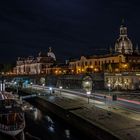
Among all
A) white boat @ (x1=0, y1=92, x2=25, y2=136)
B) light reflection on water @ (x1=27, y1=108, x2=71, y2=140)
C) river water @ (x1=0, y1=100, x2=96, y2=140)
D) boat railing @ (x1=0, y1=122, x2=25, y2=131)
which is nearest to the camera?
white boat @ (x1=0, y1=92, x2=25, y2=136)

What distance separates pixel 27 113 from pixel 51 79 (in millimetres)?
90252

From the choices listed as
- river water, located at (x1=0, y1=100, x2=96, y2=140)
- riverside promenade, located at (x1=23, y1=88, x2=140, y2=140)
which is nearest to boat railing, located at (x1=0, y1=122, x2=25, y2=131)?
river water, located at (x1=0, y1=100, x2=96, y2=140)

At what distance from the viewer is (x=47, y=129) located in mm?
51469

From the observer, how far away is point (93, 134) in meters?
41.8

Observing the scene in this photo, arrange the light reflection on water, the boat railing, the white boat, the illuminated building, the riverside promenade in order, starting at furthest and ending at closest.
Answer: the illuminated building → the light reflection on water → the boat railing → the white boat → the riverside promenade

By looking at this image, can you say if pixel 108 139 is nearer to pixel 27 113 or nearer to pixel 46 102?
pixel 27 113

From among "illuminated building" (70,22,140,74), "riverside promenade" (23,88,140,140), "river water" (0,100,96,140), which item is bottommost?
"river water" (0,100,96,140)

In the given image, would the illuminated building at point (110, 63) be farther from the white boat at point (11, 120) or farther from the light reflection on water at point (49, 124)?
the white boat at point (11, 120)

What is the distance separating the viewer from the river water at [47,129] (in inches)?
1774

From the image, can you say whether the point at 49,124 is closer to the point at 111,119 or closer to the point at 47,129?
the point at 47,129

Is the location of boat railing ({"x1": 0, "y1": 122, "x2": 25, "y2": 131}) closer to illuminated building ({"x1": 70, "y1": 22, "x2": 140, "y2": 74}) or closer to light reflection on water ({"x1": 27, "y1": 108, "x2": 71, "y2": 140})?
light reflection on water ({"x1": 27, "y1": 108, "x2": 71, "y2": 140})

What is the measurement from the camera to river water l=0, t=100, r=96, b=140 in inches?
1774

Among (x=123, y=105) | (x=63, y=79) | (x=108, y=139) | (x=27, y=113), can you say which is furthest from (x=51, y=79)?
(x=108, y=139)

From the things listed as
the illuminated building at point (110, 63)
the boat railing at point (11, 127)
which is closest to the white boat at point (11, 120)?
the boat railing at point (11, 127)
